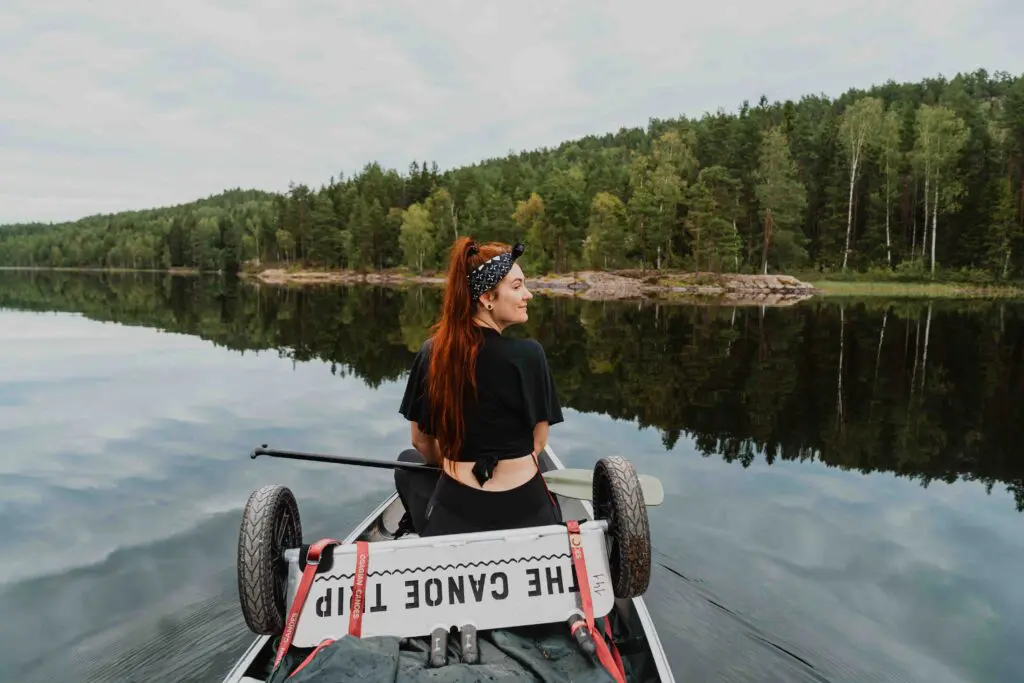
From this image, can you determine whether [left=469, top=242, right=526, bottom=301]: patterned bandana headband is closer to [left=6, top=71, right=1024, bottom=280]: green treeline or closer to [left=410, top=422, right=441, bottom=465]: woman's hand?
[left=410, top=422, right=441, bottom=465]: woman's hand

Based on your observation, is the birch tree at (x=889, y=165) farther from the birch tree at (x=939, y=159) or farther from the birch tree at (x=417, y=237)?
the birch tree at (x=417, y=237)

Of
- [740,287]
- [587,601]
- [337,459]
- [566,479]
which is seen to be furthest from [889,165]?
[587,601]

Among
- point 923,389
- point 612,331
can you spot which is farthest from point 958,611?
point 612,331

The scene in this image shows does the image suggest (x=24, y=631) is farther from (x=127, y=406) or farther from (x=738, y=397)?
(x=738, y=397)

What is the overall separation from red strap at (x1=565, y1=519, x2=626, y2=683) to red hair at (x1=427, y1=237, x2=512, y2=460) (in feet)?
2.77

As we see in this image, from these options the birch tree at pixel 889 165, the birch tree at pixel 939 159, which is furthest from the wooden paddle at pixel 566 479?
the birch tree at pixel 889 165

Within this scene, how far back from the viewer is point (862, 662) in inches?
195

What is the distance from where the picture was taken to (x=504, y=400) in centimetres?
361

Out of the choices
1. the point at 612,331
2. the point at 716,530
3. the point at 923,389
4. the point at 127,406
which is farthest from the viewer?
the point at 612,331

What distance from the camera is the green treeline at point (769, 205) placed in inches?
2286

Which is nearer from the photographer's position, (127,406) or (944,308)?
(127,406)

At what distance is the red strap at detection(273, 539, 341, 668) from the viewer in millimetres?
2991

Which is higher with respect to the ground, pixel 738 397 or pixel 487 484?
pixel 487 484

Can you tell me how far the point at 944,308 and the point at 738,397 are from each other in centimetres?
3233
